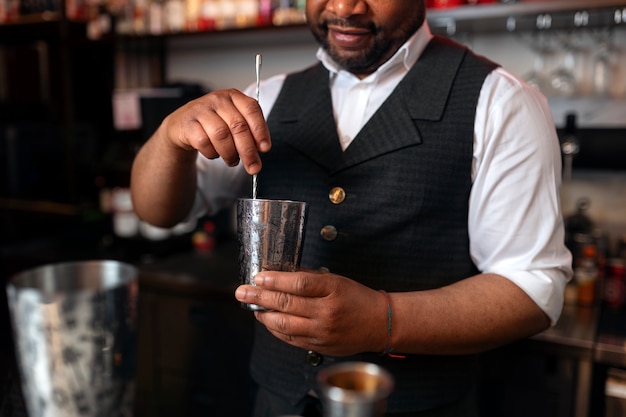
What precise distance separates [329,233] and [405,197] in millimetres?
140

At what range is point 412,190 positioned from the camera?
1.01 metres

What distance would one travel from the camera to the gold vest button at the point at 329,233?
102 cm

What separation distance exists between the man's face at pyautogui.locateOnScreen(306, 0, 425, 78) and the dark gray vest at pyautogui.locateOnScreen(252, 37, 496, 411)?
72 mm

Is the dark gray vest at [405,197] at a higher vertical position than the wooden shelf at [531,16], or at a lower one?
lower

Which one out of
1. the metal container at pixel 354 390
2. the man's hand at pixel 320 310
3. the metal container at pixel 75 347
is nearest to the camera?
the metal container at pixel 354 390

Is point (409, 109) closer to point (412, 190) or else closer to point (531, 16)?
point (412, 190)

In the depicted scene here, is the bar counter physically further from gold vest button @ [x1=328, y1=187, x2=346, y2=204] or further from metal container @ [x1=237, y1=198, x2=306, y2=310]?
metal container @ [x1=237, y1=198, x2=306, y2=310]

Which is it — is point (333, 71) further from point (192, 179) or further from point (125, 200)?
point (125, 200)

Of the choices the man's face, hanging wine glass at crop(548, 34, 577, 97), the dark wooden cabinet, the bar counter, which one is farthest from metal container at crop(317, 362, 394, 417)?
hanging wine glass at crop(548, 34, 577, 97)

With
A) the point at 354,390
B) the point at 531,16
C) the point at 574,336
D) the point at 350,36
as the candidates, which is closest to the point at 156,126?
the point at 531,16

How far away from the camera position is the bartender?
0.95 meters

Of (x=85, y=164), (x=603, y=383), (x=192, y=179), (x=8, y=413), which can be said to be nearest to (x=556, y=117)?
(x=603, y=383)

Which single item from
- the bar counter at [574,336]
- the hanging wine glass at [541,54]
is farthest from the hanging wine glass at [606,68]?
the bar counter at [574,336]

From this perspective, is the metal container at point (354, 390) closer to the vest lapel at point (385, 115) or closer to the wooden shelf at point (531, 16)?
the vest lapel at point (385, 115)
